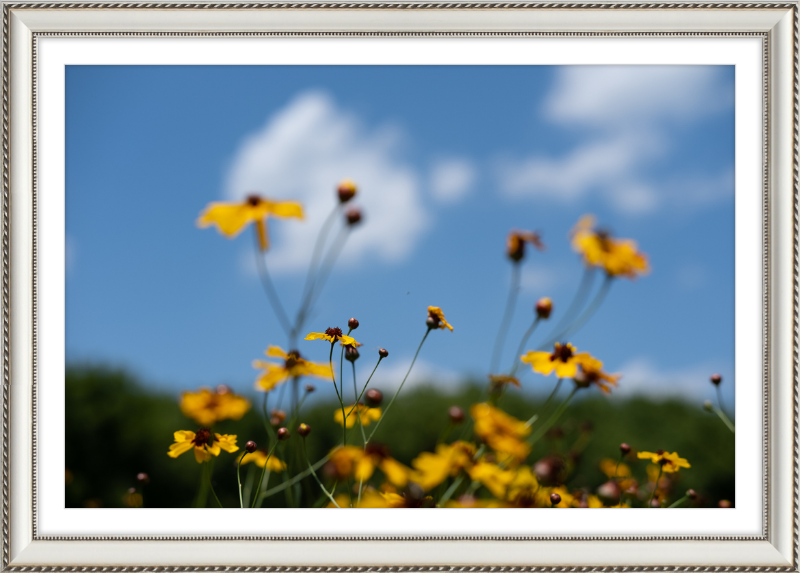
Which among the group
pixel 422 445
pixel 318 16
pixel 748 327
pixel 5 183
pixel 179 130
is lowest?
pixel 422 445

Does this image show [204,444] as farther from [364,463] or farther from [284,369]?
[364,463]

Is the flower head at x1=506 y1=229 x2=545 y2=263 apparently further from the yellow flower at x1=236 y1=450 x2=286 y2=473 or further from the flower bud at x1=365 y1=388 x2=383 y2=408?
the yellow flower at x1=236 y1=450 x2=286 y2=473

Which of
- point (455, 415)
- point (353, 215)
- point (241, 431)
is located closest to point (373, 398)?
point (455, 415)

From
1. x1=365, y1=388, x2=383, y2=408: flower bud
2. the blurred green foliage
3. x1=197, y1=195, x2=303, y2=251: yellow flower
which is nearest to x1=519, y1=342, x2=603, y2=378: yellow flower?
x1=365, y1=388, x2=383, y2=408: flower bud

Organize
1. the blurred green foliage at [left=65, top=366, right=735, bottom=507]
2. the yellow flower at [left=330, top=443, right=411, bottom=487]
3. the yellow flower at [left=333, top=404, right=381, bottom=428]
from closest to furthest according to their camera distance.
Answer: the yellow flower at [left=330, top=443, right=411, bottom=487] < the yellow flower at [left=333, top=404, right=381, bottom=428] < the blurred green foliage at [left=65, top=366, right=735, bottom=507]

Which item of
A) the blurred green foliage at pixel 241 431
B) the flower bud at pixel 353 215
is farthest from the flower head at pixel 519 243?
the blurred green foliage at pixel 241 431

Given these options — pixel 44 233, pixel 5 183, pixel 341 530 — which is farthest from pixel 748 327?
pixel 5 183

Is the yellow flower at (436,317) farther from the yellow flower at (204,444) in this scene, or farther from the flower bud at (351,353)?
the yellow flower at (204,444)

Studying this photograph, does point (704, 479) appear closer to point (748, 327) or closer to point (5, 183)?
point (748, 327)
